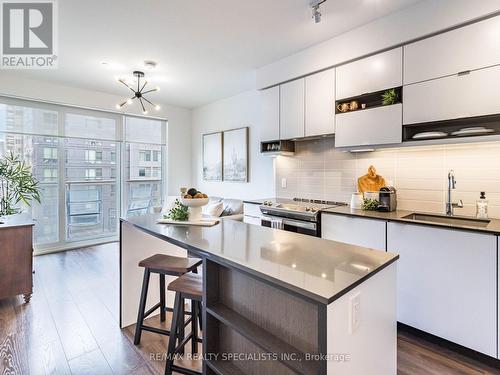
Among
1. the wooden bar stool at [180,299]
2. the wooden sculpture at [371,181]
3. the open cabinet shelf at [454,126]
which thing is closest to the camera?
the wooden bar stool at [180,299]

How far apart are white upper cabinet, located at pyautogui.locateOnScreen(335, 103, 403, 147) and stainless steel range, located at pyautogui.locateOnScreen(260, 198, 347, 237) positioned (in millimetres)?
755

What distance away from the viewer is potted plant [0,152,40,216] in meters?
3.73

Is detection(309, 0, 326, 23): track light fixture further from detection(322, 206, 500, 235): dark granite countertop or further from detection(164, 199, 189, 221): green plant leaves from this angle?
detection(164, 199, 189, 221): green plant leaves

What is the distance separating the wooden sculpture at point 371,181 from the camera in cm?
288

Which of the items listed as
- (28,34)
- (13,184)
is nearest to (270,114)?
(28,34)

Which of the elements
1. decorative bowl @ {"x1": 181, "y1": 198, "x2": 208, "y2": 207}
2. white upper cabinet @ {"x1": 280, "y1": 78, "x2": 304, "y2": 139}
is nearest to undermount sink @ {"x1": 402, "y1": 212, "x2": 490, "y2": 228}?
white upper cabinet @ {"x1": 280, "y1": 78, "x2": 304, "y2": 139}

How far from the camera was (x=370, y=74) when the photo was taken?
8.63 feet

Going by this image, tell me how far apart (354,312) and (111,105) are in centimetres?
524

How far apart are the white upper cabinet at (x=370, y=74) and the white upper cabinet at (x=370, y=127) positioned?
206mm

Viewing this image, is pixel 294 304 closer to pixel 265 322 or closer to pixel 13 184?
pixel 265 322

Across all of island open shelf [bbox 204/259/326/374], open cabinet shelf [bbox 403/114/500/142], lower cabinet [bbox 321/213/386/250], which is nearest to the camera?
island open shelf [bbox 204/259/326/374]

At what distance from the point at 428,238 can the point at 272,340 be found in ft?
5.07

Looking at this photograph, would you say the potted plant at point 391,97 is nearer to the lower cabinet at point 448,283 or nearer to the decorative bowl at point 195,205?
the lower cabinet at point 448,283

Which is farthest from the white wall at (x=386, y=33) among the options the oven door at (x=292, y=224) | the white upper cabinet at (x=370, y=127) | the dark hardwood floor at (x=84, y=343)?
the dark hardwood floor at (x=84, y=343)
